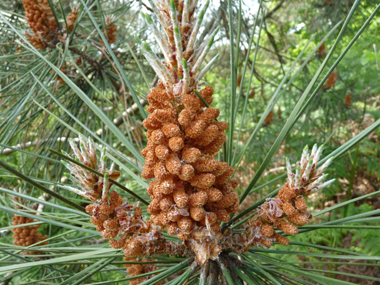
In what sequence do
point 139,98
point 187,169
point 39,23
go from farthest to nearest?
1. point 139,98
2. point 39,23
3. point 187,169

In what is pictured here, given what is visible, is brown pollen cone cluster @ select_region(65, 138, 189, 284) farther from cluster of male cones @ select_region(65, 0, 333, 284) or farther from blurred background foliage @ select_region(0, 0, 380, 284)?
blurred background foliage @ select_region(0, 0, 380, 284)

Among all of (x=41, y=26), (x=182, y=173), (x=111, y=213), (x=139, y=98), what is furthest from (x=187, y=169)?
(x=139, y=98)

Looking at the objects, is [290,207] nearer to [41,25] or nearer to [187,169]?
[187,169]

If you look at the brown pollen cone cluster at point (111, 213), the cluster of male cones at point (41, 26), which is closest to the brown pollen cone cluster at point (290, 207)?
the brown pollen cone cluster at point (111, 213)

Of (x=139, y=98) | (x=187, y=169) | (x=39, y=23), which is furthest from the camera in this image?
(x=139, y=98)

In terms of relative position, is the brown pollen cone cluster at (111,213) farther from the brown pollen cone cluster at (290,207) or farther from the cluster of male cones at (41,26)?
the cluster of male cones at (41,26)

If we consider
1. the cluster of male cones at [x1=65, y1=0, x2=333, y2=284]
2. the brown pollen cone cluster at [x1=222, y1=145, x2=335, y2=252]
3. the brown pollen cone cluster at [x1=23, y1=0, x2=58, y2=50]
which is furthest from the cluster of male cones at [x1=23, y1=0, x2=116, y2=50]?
the brown pollen cone cluster at [x1=222, y1=145, x2=335, y2=252]
